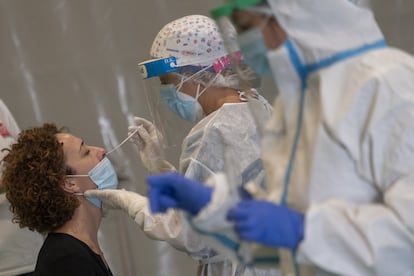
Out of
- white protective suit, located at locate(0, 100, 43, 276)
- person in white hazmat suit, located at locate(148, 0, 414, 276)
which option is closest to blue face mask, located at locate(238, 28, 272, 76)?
person in white hazmat suit, located at locate(148, 0, 414, 276)

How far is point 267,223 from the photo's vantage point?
2.50 ft

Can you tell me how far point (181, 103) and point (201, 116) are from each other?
0.07m

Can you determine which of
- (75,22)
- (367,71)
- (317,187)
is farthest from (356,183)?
(75,22)

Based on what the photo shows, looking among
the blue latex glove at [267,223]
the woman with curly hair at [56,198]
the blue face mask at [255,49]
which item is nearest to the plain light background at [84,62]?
the woman with curly hair at [56,198]

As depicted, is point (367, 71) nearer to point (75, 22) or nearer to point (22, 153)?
point (22, 153)

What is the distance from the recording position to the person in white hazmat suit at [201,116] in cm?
147

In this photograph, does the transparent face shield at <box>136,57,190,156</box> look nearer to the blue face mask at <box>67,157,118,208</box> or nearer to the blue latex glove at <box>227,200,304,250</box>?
the blue face mask at <box>67,157,118,208</box>

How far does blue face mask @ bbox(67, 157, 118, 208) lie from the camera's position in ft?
5.93

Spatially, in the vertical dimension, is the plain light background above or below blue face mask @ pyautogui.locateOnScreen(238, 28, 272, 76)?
below

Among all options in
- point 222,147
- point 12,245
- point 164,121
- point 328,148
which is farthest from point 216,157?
point 12,245

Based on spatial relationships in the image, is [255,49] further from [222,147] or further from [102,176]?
[102,176]

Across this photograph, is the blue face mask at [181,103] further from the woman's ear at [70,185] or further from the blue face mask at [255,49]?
the blue face mask at [255,49]

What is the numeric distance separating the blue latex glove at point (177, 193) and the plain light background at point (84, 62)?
1563mm

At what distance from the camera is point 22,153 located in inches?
67.0
